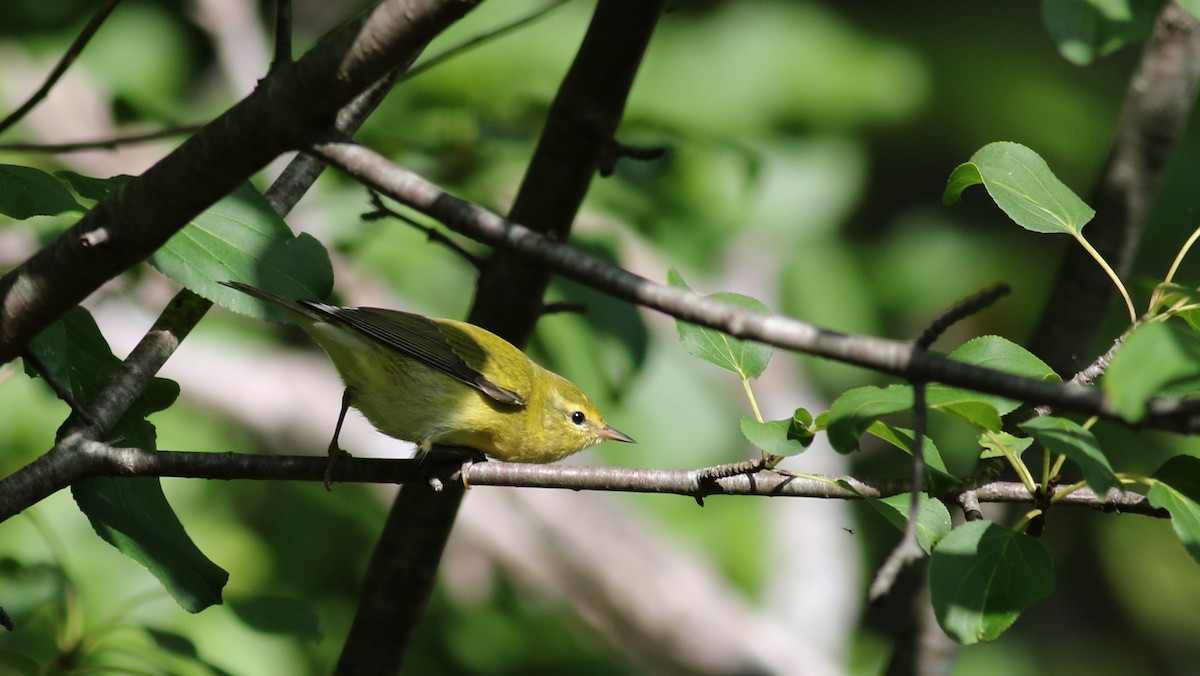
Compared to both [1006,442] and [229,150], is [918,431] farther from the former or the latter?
[229,150]

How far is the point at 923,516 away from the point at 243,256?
1115mm

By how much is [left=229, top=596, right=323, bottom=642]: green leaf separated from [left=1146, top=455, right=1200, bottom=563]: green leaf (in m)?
1.92

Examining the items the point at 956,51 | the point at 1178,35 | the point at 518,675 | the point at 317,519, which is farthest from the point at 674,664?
the point at 956,51

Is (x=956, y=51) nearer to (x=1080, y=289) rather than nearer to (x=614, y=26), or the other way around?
(x=1080, y=289)

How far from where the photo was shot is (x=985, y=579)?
58.4 inches

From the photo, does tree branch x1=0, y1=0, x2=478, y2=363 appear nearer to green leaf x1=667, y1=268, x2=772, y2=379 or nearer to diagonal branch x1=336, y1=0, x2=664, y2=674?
green leaf x1=667, y1=268, x2=772, y2=379

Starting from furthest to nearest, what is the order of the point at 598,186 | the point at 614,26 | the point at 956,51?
1. the point at 956,51
2. the point at 598,186
3. the point at 614,26

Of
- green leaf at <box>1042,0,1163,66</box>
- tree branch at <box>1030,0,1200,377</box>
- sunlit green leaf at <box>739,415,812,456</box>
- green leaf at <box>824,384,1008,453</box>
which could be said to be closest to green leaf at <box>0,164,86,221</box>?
sunlit green leaf at <box>739,415,812,456</box>

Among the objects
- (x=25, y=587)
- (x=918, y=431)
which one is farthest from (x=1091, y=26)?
(x=25, y=587)

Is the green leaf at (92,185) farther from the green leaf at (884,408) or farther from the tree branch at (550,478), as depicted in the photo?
the green leaf at (884,408)

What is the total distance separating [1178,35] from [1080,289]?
27.8 inches

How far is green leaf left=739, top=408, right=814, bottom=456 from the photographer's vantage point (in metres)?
1.53

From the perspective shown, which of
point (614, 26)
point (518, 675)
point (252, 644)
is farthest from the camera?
point (518, 675)

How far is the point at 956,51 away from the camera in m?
6.63
